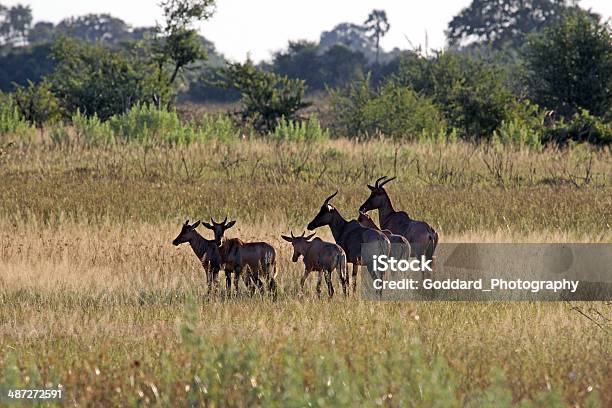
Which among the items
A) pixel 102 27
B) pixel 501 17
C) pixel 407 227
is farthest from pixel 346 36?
pixel 407 227

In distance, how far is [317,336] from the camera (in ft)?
28.3

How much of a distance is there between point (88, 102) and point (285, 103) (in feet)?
22.4

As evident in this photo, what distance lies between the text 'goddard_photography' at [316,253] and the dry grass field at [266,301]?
0.04 m

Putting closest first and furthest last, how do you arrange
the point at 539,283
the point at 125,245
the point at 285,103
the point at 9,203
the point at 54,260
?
the point at 539,283 → the point at 54,260 → the point at 125,245 → the point at 9,203 → the point at 285,103

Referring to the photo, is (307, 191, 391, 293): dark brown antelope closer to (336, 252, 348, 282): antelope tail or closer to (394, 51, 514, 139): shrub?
(336, 252, 348, 282): antelope tail

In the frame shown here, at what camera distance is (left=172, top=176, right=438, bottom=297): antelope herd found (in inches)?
416

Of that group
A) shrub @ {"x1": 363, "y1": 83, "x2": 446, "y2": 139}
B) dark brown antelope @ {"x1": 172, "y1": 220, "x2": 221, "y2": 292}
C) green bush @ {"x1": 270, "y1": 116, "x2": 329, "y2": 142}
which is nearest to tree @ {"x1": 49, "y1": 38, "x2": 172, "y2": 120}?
shrub @ {"x1": 363, "y1": 83, "x2": 446, "y2": 139}

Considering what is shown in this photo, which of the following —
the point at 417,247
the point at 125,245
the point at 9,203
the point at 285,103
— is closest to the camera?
the point at 417,247

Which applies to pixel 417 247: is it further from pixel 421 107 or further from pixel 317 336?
pixel 421 107

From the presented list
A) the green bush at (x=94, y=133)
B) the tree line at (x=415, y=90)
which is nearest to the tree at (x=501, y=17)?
the tree line at (x=415, y=90)

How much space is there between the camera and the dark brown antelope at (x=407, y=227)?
1142cm

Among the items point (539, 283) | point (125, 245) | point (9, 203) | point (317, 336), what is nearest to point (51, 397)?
point (317, 336)

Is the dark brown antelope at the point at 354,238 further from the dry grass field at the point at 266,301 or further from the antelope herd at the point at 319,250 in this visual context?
the dry grass field at the point at 266,301

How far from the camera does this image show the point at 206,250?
11117 mm
